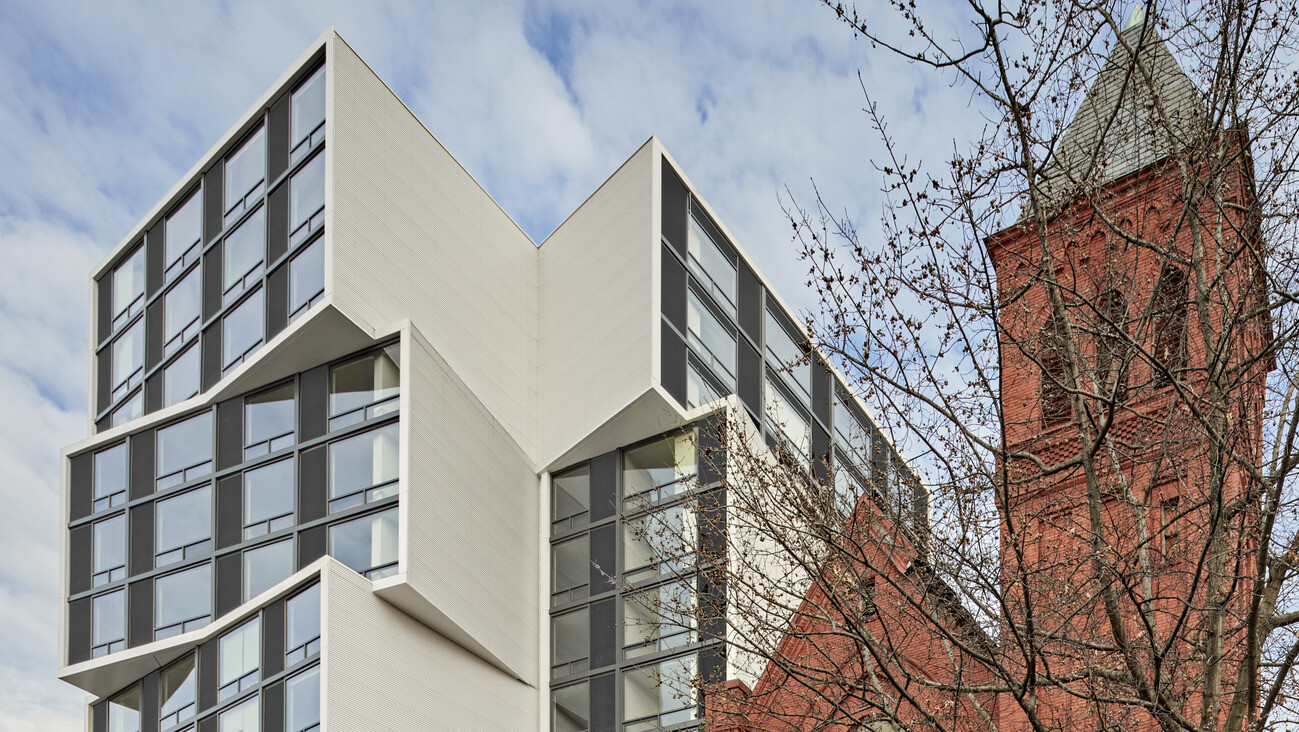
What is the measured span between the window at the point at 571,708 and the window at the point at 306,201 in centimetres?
1191

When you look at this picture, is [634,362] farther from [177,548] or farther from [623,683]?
[177,548]

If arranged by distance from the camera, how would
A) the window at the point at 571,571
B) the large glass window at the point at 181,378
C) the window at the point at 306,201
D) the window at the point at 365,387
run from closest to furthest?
the window at the point at 365,387, the window at the point at 306,201, the window at the point at 571,571, the large glass window at the point at 181,378

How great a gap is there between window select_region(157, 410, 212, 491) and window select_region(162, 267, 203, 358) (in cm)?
226

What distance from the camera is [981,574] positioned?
12188 millimetres

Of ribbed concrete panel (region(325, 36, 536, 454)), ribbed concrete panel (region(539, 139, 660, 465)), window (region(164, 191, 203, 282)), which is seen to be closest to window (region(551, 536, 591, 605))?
ribbed concrete panel (region(539, 139, 660, 465))

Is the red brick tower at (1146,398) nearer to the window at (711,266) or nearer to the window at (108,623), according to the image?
the window at (711,266)

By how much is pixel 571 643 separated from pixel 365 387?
7.61m

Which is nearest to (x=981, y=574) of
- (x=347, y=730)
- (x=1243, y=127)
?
(x=1243, y=127)

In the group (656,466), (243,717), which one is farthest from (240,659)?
(656,466)

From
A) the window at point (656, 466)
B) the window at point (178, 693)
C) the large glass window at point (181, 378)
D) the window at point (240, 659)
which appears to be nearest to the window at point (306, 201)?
the large glass window at point (181, 378)

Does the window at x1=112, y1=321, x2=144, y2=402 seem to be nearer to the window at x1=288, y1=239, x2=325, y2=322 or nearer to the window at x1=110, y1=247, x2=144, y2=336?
the window at x1=110, y1=247, x2=144, y2=336

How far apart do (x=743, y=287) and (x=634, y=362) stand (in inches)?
229

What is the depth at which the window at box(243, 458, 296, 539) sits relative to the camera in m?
31.2

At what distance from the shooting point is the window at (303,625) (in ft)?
92.4
